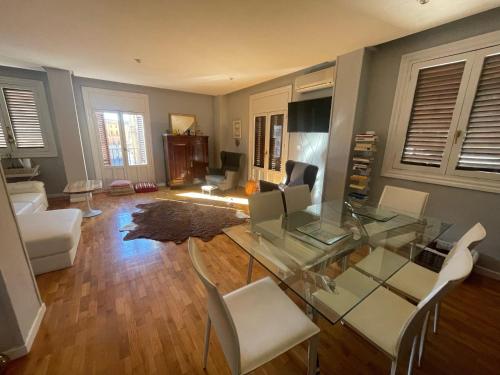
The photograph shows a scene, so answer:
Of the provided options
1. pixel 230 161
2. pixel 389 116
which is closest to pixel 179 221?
pixel 230 161

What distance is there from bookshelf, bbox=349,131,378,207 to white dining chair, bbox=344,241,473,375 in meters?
1.54

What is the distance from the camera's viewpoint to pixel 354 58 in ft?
8.44

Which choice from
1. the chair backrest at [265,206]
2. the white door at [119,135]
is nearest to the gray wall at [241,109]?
the white door at [119,135]

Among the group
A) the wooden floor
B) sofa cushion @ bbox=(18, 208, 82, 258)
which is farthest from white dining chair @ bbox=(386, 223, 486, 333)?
sofa cushion @ bbox=(18, 208, 82, 258)

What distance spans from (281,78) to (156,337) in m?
4.26

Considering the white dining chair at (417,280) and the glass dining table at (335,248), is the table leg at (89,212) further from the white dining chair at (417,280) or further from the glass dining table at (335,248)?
the white dining chair at (417,280)

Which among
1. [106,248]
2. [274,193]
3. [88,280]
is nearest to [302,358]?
[274,193]

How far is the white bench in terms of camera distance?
1.87 meters

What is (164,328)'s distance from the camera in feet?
4.70

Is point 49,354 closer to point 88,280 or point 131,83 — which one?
point 88,280

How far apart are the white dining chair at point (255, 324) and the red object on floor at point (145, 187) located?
434 cm

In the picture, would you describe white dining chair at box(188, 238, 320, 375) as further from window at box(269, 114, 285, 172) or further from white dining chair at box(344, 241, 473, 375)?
window at box(269, 114, 285, 172)

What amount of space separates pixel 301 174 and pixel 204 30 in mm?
2274

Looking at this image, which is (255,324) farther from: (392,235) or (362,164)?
(362,164)
